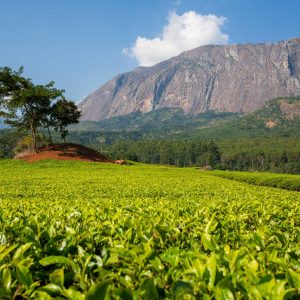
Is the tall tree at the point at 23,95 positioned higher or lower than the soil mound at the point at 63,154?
higher

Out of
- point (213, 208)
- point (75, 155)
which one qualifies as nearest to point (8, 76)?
point (75, 155)

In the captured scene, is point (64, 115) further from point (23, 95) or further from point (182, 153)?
point (182, 153)

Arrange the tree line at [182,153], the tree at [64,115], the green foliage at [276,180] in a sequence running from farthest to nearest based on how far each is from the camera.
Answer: the tree line at [182,153] → the tree at [64,115] → the green foliage at [276,180]

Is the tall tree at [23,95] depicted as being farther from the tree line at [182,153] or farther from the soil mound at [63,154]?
the tree line at [182,153]

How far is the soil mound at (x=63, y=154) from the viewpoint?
48.2 meters

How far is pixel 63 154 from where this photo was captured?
164ft

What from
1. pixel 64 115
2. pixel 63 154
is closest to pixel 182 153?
pixel 64 115

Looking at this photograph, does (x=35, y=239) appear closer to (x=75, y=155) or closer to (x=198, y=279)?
(x=198, y=279)

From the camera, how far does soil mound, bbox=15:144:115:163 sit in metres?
48.2

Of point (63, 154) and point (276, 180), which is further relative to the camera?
point (63, 154)

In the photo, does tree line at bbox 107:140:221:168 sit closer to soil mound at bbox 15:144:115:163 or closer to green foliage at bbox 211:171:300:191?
soil mound at bbox 15:144:115:163

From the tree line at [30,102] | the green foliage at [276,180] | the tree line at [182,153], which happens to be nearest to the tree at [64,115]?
the tree line at [30,102]

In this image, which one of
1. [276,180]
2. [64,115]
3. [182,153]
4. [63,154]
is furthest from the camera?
[182,153]

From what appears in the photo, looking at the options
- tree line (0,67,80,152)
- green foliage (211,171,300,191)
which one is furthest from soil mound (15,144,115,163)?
green foliage (211,171,300,191)
